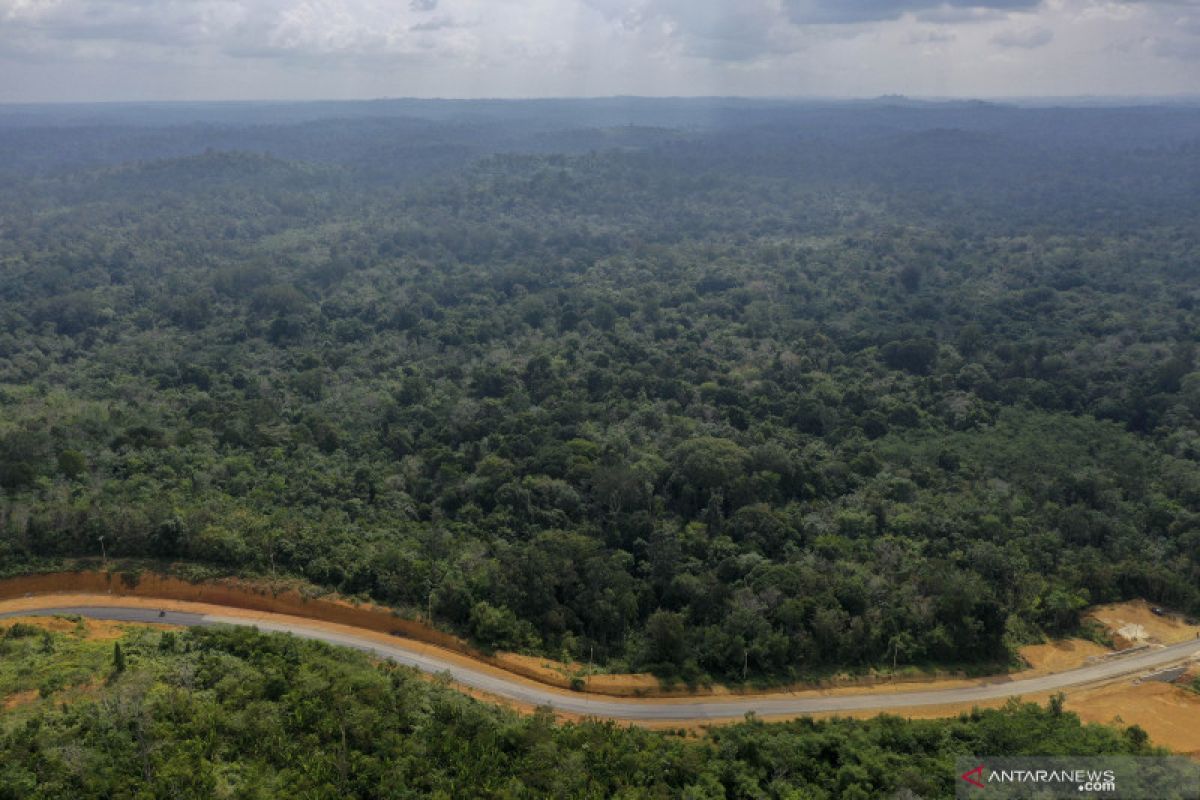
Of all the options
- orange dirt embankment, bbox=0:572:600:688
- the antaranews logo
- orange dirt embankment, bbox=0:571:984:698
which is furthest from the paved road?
the antaranews logo

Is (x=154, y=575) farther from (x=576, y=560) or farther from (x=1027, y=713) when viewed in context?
(x=1027, y=713)

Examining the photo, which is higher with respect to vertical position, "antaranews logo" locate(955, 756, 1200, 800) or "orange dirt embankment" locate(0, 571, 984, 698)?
"antaranews logo" locate(955, 756, 1200, 800)

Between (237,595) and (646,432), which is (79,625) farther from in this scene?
(646,432)

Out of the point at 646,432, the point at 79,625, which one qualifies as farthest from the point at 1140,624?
the point at 79,625

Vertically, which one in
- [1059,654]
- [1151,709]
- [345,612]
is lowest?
[1059,654]

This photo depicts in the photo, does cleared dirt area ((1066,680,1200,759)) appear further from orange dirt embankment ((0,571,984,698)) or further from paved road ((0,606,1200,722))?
orange dirt embankment ((0,571,984,698))
